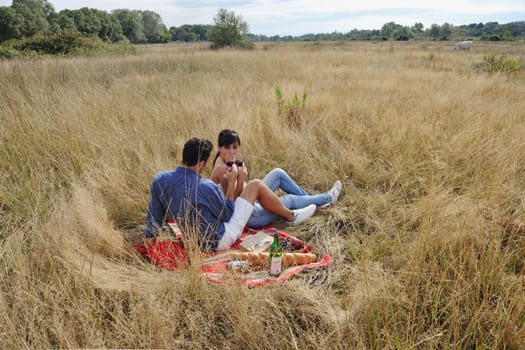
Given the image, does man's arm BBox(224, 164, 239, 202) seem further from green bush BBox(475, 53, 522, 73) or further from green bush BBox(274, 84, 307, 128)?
green bush BBox(475, 53, 522, 73)

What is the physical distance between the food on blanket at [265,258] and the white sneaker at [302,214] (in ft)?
2.34

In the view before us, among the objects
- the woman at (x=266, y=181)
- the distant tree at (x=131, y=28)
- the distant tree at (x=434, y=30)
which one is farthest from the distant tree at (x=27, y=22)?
the distant tree at (x=434, y=30)

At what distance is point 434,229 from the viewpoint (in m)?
2.33

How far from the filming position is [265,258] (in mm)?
2486

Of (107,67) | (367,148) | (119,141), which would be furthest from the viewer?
(107,67)

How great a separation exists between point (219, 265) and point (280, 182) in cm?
143

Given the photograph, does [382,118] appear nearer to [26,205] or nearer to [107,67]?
[26,205]

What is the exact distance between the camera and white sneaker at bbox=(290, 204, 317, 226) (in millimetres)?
3215

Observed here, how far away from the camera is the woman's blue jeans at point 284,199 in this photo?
126 inches

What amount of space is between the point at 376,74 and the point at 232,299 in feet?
30.5

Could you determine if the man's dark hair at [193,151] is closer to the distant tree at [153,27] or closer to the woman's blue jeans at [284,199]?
the woman's blue jeans at [284,199]

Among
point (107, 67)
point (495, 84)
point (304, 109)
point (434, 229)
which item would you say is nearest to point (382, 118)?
point (304, 109)

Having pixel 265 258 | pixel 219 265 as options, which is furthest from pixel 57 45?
pixel 265 258

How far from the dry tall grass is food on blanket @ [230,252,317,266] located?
0.51ft
